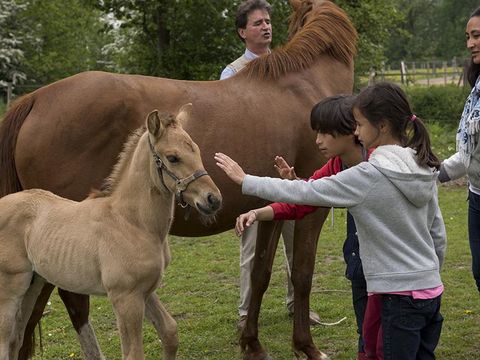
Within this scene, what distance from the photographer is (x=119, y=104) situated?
428 cm

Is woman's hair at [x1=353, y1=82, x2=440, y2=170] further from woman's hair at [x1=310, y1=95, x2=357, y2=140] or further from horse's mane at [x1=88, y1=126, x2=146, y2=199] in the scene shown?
horse's mane at [x1=88, y1=126, x2=146, y2=199]

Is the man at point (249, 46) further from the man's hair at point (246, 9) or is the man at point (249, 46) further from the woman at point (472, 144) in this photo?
the woman at point (472, 144)

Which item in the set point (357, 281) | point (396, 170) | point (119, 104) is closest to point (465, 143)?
point (357, 281)

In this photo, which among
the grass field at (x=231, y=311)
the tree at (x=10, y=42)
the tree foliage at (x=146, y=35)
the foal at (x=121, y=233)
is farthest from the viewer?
the tree at (x=10, y=42)

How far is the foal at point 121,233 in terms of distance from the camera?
10.3 feet

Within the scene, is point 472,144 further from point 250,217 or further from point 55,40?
point 55,40

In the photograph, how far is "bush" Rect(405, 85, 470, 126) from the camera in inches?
656

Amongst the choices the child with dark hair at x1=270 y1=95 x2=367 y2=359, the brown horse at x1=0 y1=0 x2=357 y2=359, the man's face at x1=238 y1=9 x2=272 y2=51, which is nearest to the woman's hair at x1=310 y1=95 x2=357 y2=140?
the child with dark hair at x1=270 y1=95 x2=367 y2=359

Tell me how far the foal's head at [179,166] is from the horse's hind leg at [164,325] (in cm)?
64

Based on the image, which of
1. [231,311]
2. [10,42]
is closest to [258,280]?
[231,311]

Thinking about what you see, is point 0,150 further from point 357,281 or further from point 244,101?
point 357,281

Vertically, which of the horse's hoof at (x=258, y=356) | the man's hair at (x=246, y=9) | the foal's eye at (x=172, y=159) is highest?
the man's hair at (x=246, y=9)

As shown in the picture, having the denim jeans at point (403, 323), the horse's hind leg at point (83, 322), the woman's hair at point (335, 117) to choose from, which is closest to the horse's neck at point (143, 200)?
the woman's hair at point (335, 117)

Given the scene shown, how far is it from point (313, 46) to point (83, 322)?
2.36m
